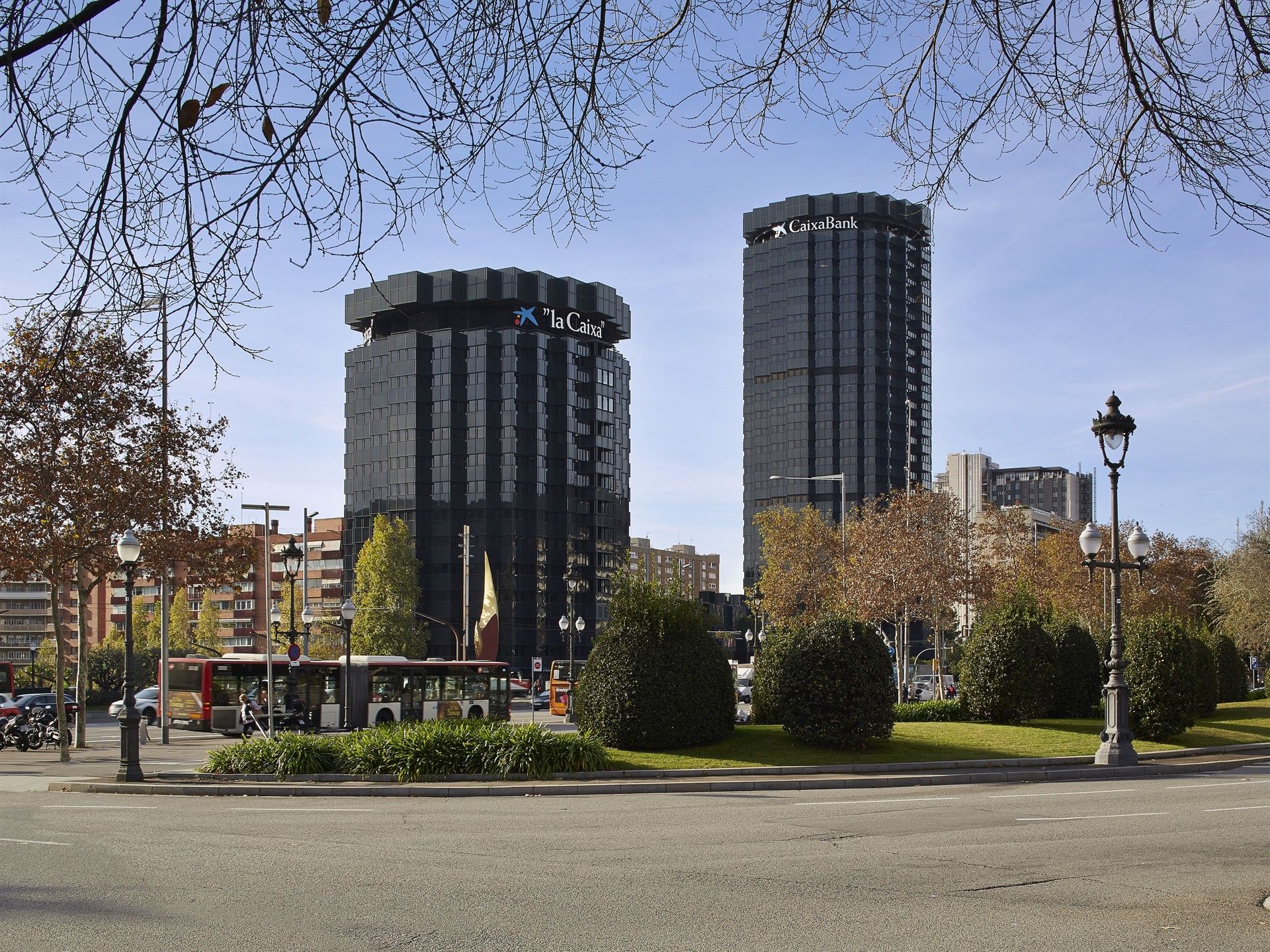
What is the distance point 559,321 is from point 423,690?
84.8 m

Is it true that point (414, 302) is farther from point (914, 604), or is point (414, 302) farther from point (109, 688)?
point (914, 604)

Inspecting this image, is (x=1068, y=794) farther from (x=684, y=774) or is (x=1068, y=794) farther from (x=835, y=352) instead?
(x=835, y=352)

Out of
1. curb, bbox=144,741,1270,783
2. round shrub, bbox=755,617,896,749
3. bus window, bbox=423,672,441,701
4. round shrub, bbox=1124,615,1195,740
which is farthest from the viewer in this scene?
bus window, bbox=423,672,441,701

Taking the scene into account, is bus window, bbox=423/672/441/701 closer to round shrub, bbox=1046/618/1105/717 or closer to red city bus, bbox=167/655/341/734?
red city bus, bbox=167/655/341/734

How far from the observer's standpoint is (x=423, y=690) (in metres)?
44.8

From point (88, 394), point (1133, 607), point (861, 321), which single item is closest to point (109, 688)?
point (88, 394)

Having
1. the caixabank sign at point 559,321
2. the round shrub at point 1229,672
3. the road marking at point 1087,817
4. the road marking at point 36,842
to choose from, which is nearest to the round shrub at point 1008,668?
the road marking at point 1087,817

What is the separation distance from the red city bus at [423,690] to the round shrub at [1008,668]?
2113cm

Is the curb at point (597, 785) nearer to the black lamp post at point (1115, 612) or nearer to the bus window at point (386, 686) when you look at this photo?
the black lamp post at point (1115, 612)

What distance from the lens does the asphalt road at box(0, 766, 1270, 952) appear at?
8.01 m

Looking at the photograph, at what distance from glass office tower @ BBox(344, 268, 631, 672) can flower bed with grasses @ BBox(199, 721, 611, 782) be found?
92578 mm

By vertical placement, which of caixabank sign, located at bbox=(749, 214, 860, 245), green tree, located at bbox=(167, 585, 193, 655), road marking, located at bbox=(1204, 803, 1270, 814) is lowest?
green tree, located at bbox=(167, 585, 193, 655)

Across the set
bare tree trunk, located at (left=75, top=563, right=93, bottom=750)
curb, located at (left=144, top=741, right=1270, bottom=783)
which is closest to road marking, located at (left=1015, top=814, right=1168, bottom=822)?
curb, located at (left=144, top=741, right=1270, bottom=783)

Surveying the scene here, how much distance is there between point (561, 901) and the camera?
9156mm
